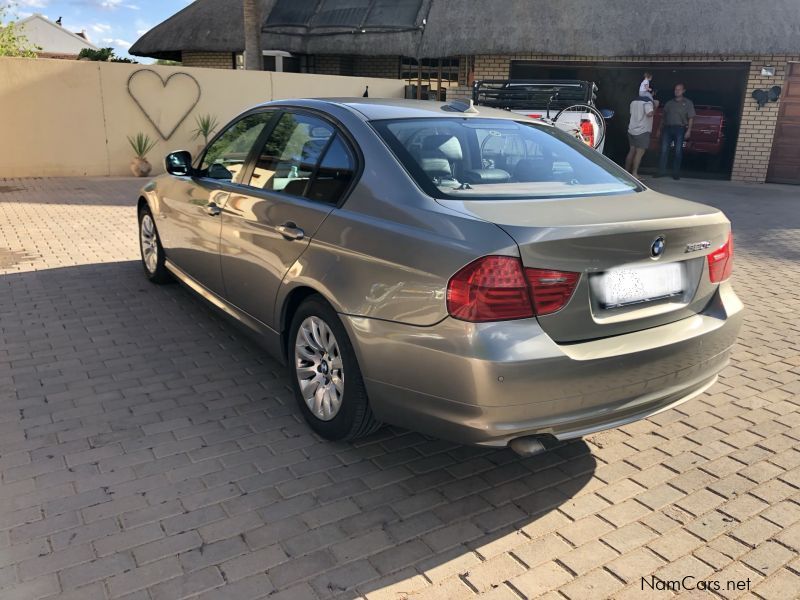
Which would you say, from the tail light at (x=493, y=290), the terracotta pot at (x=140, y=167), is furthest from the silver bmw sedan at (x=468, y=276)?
the terracotta pot at (x=140, y=167)

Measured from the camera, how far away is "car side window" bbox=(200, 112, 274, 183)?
429cm

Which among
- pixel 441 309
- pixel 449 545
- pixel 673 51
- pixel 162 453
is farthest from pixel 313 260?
pixel 673 51

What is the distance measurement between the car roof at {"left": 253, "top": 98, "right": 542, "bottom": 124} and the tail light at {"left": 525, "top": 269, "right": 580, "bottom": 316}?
1.40 metres

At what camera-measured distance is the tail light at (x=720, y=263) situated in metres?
3.18

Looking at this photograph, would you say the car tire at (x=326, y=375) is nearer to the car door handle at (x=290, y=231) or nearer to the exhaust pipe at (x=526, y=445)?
the car door handle at (x=290, y=231)

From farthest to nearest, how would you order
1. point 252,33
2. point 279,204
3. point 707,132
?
point 707,132 < point 252,33 < point 279,204

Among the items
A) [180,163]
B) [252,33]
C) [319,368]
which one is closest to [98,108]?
[252,33]

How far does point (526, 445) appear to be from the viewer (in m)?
2.71

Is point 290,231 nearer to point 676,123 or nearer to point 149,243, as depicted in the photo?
point 149,243

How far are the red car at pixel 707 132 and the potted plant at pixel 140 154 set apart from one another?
40.8 ft

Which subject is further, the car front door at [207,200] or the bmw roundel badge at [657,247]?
the car front door at [207,200]

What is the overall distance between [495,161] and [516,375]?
145cm

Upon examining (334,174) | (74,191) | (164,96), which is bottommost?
(74,191)

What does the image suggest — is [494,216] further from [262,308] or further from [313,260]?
[262,308]
